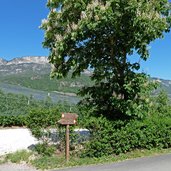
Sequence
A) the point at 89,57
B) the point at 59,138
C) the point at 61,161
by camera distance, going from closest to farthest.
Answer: the point at 61,161 < the point at 59,138 < the point at 89,57

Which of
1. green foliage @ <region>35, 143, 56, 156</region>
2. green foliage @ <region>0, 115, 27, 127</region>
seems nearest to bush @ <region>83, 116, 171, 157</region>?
green foliage @ <region>35, 143, 56, 156</region>

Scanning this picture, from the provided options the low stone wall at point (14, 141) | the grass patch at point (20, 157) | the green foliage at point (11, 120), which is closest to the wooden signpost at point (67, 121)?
the grass patch at point (20, 157)

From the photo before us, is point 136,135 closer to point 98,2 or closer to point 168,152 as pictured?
point 168,152

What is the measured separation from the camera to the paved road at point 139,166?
1022cm

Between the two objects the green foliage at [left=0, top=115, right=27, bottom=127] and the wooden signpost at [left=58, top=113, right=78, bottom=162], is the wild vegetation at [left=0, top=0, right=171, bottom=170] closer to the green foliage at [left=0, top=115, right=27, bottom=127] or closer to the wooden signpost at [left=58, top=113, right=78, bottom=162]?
the wooden signpost at [left=58, top=113, right=78, bottom=162]

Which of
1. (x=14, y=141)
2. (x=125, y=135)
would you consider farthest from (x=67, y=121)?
(x=14, y=141)

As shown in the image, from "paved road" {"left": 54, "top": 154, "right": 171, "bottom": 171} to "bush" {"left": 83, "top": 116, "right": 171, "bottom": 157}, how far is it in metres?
0.90

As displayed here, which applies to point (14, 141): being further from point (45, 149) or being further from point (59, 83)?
point (59, 83)

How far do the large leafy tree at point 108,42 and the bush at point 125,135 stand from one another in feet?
1.78

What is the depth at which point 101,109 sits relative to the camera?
13250 mm

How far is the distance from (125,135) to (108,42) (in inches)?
127

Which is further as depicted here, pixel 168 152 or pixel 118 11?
pixel 168 152

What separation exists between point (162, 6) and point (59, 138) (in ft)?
17.4

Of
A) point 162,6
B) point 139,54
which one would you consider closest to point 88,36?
point 139,54
